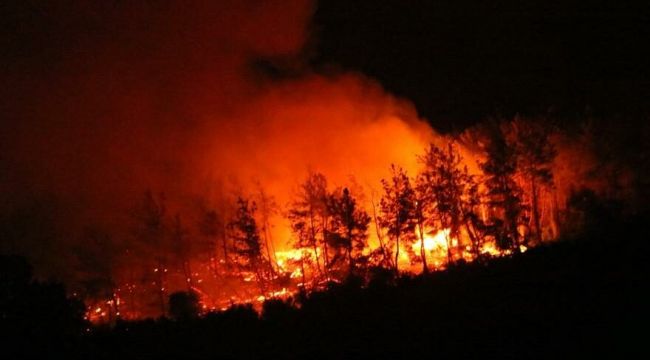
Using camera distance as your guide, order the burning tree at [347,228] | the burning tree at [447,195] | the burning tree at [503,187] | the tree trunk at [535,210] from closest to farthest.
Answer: the burning tree at [347,228] < the burning tree at [503,187] < the burning tree at [447,195] < the tree trunk at [535,210]

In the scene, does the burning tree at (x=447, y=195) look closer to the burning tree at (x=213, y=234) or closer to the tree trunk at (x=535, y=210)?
the tree trunk at (x=535, y=210)

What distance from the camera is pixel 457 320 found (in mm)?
9930

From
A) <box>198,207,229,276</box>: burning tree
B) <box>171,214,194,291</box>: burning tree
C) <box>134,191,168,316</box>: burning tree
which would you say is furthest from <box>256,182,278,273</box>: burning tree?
<box>134,191,168,316</box>: burning tree

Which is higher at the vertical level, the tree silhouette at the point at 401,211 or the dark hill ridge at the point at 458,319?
the tree silhouette at the point at 401,211

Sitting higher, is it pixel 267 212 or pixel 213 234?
pixel 267 212

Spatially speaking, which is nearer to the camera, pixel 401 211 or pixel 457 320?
pixel 457 320

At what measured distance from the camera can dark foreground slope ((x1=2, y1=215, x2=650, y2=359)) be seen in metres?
8.43

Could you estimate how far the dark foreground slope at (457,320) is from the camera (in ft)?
27.7

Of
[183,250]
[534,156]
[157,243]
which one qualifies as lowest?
[183,250]

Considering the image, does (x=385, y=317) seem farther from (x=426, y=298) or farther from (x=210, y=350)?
(x=210, y=350)

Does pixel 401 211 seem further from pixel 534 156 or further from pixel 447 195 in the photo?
pixel 534 156

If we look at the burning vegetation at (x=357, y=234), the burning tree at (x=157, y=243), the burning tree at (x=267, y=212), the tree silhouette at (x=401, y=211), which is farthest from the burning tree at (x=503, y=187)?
the burning tree at (x=157, y=243)

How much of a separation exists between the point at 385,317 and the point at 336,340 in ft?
4.35

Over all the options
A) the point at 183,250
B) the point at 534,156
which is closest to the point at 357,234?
the point at 534,156
